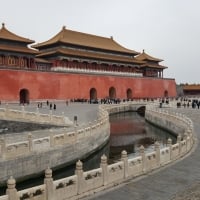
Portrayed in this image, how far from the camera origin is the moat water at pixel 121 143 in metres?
16.4

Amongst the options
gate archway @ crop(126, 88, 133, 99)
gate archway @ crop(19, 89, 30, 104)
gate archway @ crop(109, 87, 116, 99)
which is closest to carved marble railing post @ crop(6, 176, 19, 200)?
gate archway @ crop(19, 89, 30, 104)

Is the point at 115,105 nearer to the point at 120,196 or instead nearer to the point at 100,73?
the point at 100,73

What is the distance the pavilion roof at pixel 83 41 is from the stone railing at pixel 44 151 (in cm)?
3275

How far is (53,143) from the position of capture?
16422mm

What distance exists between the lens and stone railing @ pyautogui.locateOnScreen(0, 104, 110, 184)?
46.1 feet

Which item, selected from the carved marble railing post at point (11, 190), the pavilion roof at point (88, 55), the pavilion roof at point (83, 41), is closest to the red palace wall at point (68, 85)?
the pavilion roof at point (88, 55)

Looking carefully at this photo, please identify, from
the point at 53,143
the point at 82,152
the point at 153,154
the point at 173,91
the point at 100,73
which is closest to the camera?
the point at 153,154

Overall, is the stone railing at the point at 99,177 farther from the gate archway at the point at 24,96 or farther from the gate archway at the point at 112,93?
the gate archway at the point at 112,93

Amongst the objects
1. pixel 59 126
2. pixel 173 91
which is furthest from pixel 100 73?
pixel 59 126

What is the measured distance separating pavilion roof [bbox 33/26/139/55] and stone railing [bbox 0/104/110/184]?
32.8 meters

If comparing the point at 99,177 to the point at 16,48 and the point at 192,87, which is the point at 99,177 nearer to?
the point at 16,48

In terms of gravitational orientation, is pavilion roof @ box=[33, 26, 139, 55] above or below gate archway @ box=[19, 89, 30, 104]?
above

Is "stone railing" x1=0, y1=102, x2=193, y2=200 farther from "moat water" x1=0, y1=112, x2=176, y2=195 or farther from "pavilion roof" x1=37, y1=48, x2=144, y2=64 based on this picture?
"pavilion roof" x1=37, y1=48, x2=144, y2=64

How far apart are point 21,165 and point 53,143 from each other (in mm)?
2367
